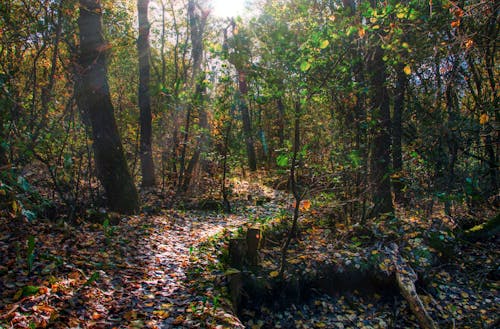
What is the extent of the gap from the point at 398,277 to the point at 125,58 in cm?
1554

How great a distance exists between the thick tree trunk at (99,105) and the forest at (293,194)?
0.03m

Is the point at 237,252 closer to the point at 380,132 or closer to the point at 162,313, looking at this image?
the point at 162,313

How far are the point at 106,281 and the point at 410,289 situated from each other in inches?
190

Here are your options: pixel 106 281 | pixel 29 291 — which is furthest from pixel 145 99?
pixel 29 291

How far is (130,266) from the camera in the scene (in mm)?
5242

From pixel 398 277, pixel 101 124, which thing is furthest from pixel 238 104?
pixel 398 277

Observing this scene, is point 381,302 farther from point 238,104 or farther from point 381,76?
point 238,104

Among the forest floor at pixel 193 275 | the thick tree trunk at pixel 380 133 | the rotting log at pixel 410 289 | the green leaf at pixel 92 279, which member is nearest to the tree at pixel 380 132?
the thick tree trunk at pixel 380 133

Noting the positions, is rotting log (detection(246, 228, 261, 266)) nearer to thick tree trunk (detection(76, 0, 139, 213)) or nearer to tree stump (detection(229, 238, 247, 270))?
tree stump (detection(229, 238, 247, 270))

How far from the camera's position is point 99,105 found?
7273 millimetres

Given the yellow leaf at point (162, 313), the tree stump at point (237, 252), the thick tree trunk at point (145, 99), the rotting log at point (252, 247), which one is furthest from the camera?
the thick tree trunk at point (145, 99)

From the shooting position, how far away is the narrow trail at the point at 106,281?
3571mm

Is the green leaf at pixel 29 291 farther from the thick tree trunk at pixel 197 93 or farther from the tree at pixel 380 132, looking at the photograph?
the thick tree trunk at pixel 197 93

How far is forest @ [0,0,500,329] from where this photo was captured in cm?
412
